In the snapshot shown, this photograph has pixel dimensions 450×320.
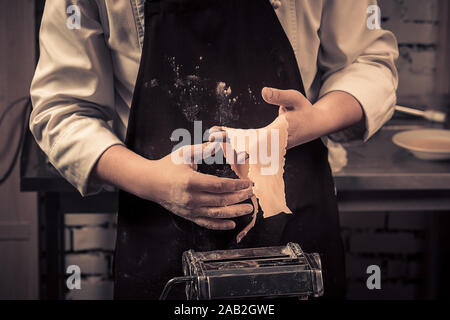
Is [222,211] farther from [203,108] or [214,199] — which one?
[203,108]

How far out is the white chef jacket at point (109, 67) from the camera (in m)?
0.64

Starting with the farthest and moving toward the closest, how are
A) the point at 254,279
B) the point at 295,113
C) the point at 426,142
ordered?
the point at 426,142 < the point at 295,113 < the point at 254,279

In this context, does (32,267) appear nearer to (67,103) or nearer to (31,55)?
(31,55)

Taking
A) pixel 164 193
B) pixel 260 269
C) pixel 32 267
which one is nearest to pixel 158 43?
pixel 164 193

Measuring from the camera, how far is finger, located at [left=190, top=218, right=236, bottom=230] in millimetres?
628

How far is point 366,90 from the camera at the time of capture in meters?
0.68

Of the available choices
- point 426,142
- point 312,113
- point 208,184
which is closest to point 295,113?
point 312,113

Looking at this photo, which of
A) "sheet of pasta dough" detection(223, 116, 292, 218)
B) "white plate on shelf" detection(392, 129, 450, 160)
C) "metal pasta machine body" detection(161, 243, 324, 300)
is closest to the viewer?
"metal pasta machine body" detection(161, 243, 324, 300)

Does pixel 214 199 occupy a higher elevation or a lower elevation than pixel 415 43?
lower

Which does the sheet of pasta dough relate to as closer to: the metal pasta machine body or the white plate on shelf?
the metal pasta machine body

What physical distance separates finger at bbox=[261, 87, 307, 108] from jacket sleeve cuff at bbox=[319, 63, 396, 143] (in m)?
0.08

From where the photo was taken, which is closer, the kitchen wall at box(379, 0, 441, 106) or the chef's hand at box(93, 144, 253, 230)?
the chef's hand at box(93, 144, 253, 230)

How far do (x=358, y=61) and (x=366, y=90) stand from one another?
0.16 ft

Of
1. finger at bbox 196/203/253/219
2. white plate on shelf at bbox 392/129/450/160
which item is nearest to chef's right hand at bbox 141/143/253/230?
finger at bbox 196/203/253/219
